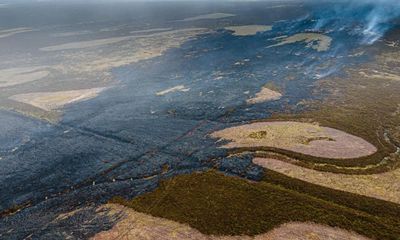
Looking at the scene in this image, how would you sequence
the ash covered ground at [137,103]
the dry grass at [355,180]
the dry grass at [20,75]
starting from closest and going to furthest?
the dry grass at [355,180]
the ash covered ground at [137,103]
the dry grass at [20,75]

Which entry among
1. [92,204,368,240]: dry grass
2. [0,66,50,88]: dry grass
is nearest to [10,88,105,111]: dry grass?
[0,66,50,88]: dry grass

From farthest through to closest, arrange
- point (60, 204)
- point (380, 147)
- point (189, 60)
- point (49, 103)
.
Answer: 1. point (189, 60)
2. point (49, 103)
3. point (380, 147)
4. point (60, 204)

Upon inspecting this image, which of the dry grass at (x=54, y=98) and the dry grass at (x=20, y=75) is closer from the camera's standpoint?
the dry grass at (x=54, y=98)

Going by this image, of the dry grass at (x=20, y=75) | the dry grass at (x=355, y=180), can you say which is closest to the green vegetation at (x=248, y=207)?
the dry grass at (x=355, y=180)

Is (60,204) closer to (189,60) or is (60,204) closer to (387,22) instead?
(189,60)

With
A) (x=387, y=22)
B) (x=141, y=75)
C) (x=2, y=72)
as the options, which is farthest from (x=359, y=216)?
(x=387, y=22)

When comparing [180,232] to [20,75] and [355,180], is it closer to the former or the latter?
[355,180]

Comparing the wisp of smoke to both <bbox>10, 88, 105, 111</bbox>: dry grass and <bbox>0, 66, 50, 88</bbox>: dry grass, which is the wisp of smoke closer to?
<bbox>10, 88, 105, 111</bbox>: dry grass

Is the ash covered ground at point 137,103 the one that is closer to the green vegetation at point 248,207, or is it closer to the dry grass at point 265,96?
the dry grass at point 265,96
